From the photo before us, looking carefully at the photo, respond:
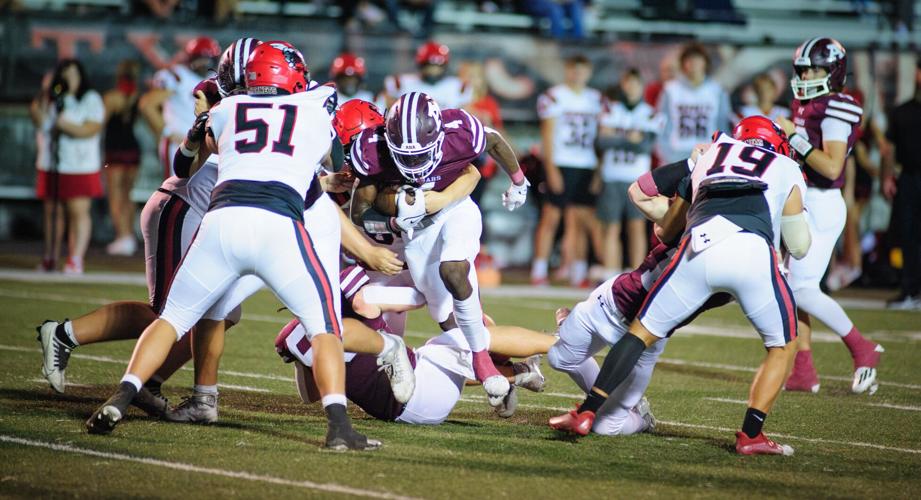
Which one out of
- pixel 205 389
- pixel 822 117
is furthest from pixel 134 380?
pixel 822 117

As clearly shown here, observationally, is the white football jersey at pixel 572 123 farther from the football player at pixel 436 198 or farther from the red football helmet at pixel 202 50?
the football player at pixel 436 198

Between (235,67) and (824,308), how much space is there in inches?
137

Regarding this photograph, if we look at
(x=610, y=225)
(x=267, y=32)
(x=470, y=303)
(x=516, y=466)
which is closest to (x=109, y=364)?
(x=470, y=303)

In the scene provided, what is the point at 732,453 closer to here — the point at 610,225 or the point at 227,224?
the point at 227,224

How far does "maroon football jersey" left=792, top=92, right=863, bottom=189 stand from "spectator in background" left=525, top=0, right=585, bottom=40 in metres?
7.12

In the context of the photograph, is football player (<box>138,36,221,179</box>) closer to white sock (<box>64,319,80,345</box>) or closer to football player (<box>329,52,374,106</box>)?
football player (<box>329,52,374,106</box>)

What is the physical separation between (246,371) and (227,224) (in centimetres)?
234

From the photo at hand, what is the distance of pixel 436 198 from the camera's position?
5.82 meters

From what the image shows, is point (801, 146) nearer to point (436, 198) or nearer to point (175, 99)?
point (436, 198)

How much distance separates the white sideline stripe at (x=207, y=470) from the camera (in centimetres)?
410

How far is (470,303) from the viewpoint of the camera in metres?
5.70

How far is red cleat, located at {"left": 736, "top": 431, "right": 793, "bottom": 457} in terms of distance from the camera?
4.94 meters

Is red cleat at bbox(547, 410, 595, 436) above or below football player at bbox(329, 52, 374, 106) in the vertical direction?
below

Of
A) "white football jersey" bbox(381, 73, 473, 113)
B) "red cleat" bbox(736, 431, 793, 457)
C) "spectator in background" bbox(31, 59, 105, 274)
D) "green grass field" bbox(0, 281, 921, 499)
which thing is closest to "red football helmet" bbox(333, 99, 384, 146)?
"green grass field" bbox(0, 281, 921, 499)
